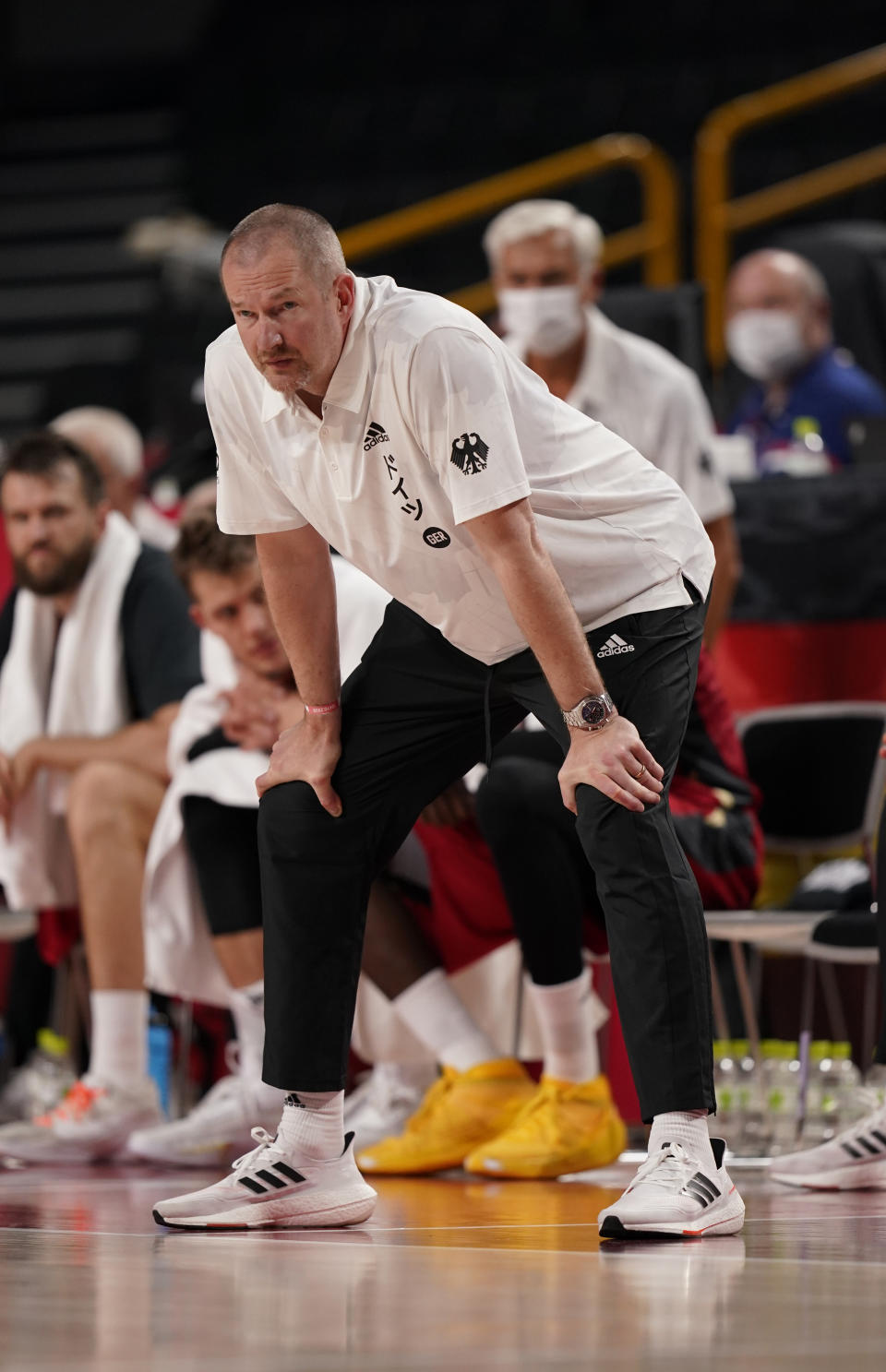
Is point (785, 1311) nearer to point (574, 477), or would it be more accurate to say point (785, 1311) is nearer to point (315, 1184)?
point (315, 1184)

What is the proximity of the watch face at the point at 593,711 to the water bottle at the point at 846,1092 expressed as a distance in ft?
4.63

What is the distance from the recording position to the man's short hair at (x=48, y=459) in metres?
4.49

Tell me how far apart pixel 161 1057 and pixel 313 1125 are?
6.52ft

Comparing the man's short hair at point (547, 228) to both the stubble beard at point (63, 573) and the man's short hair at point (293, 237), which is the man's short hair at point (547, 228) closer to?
the stubble beard at point (63, 573)

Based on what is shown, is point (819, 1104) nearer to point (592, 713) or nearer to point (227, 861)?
point (227, 861)

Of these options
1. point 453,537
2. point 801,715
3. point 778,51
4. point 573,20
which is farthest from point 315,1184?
point 573,20

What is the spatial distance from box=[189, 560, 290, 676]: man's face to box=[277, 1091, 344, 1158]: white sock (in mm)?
1131

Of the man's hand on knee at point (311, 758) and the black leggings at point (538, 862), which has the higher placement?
the man's hand on knee at point (311, 758)

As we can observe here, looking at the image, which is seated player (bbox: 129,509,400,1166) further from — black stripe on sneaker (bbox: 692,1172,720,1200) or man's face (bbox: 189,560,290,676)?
black stripe on sneaker (bbox: 692,1172,720,1200)

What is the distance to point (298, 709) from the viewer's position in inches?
151

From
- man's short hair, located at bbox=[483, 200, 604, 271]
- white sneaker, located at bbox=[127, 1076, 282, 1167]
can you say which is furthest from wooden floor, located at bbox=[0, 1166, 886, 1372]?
man's short hair, located at bbox=[483, 200, 604, 271]

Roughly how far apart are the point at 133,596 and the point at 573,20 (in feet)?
25.0

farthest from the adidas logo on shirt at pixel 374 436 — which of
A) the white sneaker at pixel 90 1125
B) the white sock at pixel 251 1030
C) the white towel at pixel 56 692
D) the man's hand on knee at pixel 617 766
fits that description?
the white towel at pixel 56 692

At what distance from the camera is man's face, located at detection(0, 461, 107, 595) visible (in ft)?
14.8
